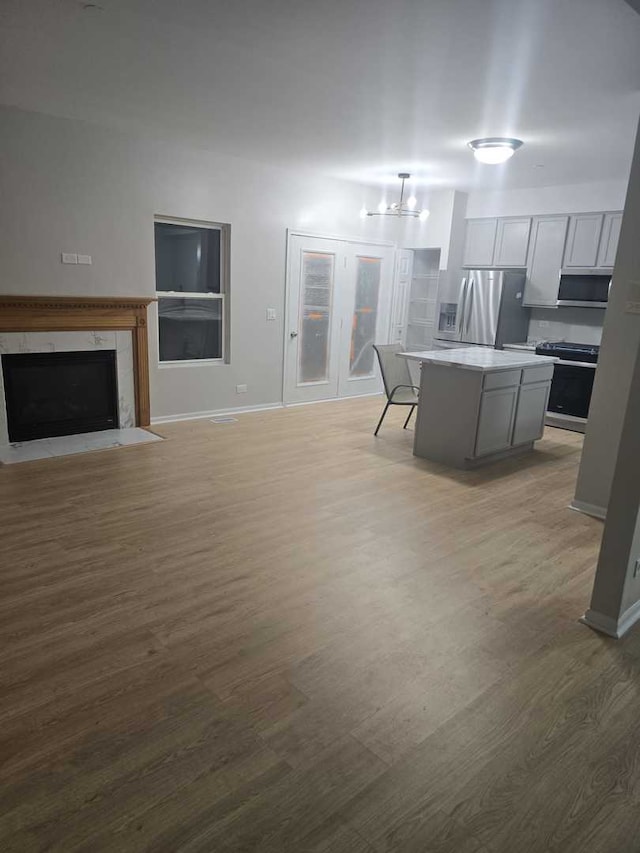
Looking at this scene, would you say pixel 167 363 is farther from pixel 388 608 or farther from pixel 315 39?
pixel 388 608

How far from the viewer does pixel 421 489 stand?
4.38m

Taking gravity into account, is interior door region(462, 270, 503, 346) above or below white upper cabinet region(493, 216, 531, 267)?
below

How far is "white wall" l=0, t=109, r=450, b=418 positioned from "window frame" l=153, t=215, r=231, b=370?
2.6 inches

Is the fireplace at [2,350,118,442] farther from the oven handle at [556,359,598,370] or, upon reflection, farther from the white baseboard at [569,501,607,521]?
the oven handle at [556,359,598,370]

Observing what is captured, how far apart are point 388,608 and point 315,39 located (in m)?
2.85

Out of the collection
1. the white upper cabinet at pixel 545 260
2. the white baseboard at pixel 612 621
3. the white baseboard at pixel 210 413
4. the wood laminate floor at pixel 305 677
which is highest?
the white upper cabinet at pixel 545 260

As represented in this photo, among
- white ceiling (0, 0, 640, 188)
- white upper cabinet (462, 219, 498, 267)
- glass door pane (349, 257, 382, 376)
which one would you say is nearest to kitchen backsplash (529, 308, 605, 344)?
white upper cabinet (462, 219, 498, 267)

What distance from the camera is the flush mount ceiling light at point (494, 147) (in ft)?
15.1

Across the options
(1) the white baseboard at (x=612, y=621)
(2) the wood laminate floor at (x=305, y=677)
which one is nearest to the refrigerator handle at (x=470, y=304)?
(2) the wood laminate floor at (x=305, y=677)

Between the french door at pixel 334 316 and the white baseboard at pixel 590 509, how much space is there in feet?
12.6

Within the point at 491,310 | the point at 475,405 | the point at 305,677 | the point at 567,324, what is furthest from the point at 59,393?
the point at 567,324

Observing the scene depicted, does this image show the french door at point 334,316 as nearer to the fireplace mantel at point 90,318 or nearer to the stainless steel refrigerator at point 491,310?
A: the stainless steel refrigerator at point 491,310

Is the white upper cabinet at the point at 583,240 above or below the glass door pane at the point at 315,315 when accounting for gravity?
above

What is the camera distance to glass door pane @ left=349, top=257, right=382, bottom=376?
767 centimetres
